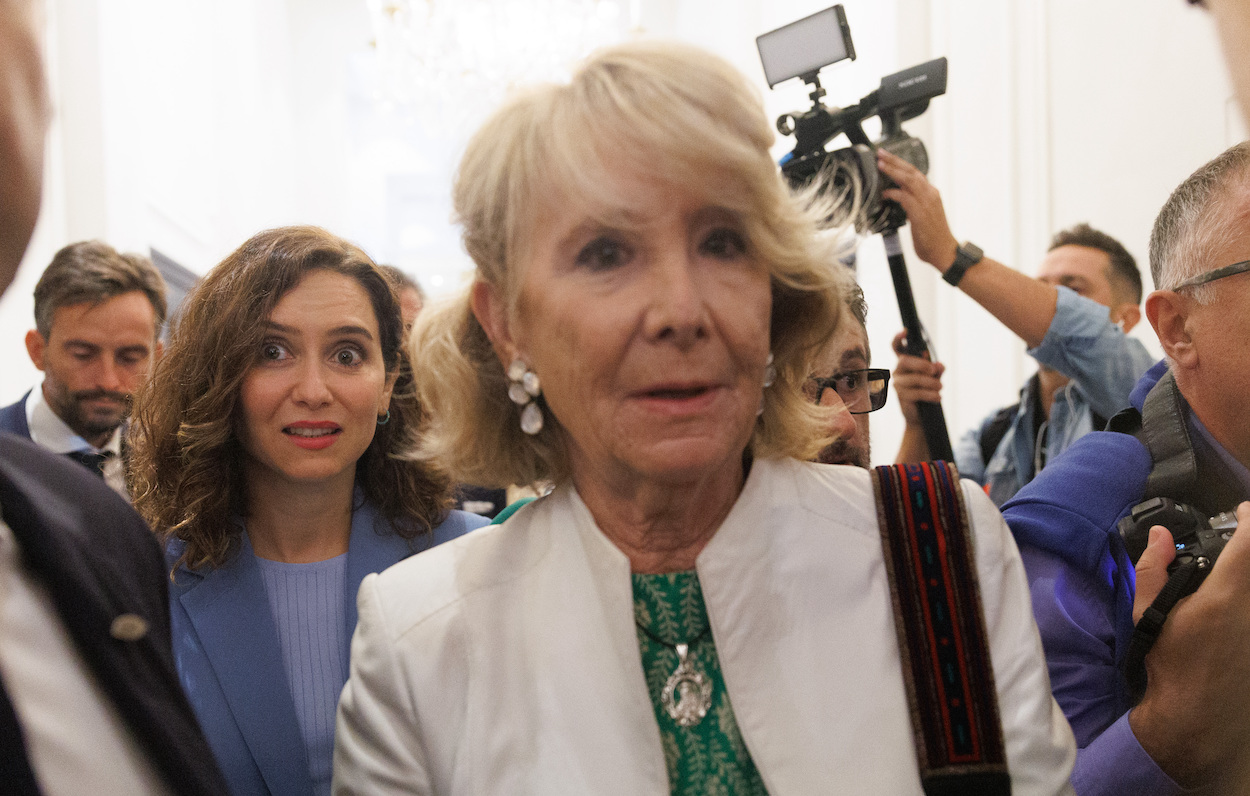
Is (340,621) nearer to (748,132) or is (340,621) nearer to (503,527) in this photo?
(503,527)

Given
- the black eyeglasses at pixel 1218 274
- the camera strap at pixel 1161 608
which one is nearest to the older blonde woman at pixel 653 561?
the camera strap at pixel 1161 608

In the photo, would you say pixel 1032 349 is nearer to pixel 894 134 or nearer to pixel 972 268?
pixel 972 268

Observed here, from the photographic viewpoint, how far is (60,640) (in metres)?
1.08

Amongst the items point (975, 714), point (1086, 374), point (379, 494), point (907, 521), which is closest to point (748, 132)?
point (907, 521)

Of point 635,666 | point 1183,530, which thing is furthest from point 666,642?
point 1183,530

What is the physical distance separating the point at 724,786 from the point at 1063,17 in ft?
13.3

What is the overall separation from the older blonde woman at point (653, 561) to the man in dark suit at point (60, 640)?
1.06 feet

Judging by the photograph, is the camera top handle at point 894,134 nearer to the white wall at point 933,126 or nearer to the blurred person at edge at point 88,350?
the white wall at point 933,126

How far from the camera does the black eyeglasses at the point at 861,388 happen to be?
6.76ft

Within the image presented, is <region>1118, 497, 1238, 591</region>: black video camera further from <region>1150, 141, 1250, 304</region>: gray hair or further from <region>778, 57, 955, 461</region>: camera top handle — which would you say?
<region>778, 57, 955, 461</region>: camera top handle

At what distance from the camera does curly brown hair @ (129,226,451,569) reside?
80.4 inches

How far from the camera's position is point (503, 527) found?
4.96ft

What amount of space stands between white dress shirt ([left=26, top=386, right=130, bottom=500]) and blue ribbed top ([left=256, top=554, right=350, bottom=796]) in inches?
50.8

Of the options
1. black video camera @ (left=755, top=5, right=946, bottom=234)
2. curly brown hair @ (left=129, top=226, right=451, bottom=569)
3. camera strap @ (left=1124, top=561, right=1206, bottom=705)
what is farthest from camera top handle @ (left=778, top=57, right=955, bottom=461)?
curly brown hair @ (left=129, top=226, right=451, bottom=569)
